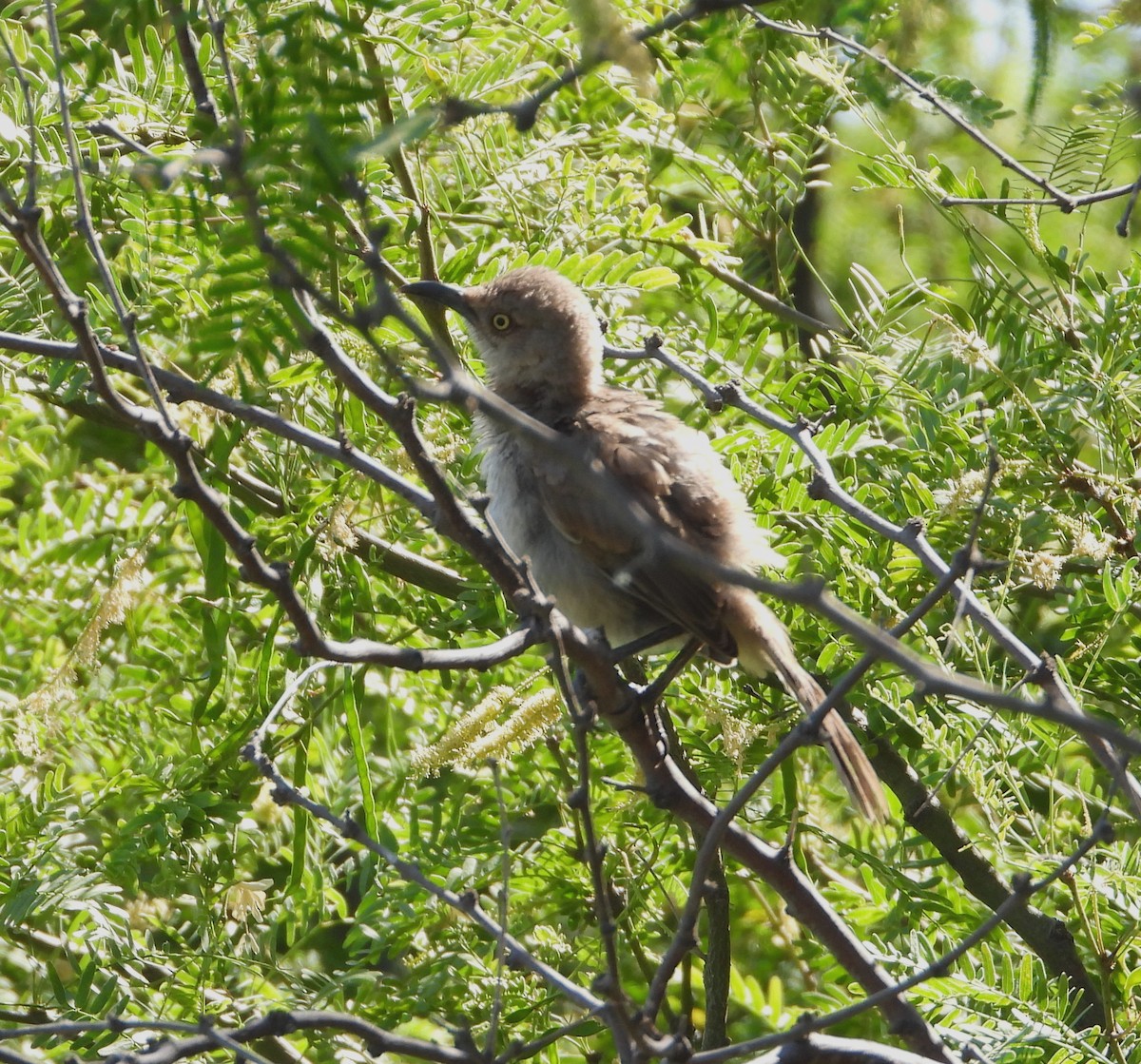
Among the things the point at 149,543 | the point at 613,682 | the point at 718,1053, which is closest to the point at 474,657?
the point at 613,682

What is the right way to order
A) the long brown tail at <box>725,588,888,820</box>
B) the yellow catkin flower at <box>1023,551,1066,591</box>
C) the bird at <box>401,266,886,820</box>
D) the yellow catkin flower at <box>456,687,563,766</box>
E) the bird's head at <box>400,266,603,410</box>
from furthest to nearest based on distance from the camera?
the bird's head at <box>400,266,603,410</box> → the bird at <box>401,266,886,820</box> → the long brown tail at <box>725,588,888,820</box> → the yellow catkin flower at <box>1023,551,1066,591</box> → the yellow catkin flower at <box>456,687,563,766</box>

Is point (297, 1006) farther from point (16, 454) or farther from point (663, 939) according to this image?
point (16, 454)

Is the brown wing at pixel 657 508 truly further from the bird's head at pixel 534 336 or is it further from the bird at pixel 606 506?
the bird's head at pixel 534 336

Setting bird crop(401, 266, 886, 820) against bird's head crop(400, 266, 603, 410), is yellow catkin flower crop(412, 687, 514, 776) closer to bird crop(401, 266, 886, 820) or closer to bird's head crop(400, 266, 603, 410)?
bird crop(401, 266, 886, 820)

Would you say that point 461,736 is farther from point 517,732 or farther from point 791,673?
point 791,673

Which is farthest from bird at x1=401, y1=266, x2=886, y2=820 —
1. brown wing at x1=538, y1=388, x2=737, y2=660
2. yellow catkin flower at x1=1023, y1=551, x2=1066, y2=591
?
yellow catkin flower at x1=1023, y1=551, x2=1066, y2=591

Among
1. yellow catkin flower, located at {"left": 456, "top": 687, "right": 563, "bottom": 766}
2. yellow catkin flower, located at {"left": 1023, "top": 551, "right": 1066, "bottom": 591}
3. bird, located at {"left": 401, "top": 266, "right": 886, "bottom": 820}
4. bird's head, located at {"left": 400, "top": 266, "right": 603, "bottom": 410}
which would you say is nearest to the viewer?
yellow catkin flower, located at {"left": 456, "top": 687, "right": 563, "bottom": 766}

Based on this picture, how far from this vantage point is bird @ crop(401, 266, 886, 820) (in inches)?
145

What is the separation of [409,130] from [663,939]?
10.8 ft

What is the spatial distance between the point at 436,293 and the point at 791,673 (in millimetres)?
1410

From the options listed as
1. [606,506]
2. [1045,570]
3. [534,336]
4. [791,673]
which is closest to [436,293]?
[534,336]

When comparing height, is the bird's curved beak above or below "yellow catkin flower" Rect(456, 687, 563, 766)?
above

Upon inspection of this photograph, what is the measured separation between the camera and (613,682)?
286 cm

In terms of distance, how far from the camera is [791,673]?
3645 mm
